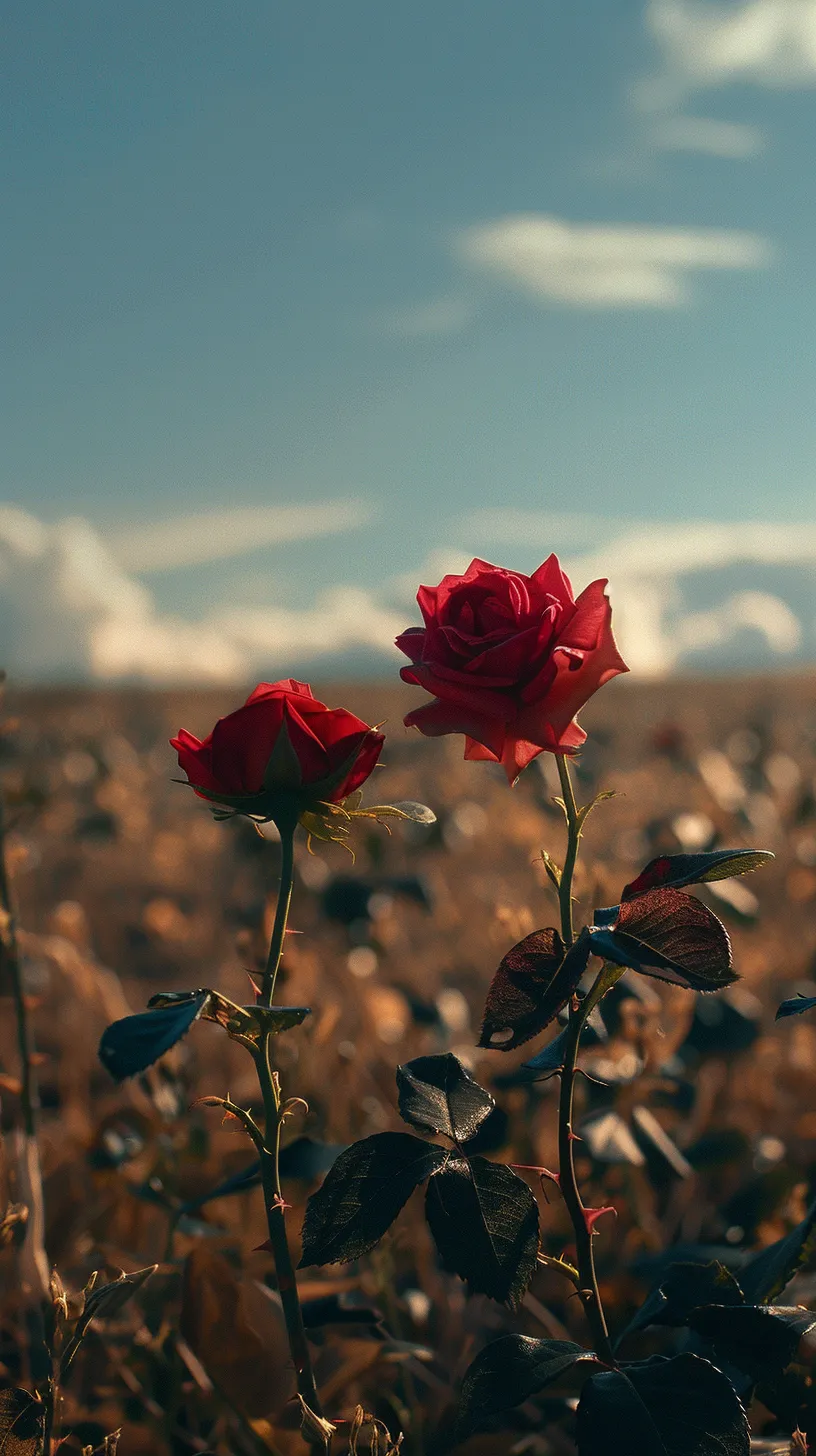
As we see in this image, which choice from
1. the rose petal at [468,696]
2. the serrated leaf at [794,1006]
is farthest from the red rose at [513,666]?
the serrated leaf at [794,1006]

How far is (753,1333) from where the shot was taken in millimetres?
786

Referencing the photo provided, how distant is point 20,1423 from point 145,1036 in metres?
0.35

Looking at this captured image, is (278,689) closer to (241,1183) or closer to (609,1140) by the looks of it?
(241,1183)

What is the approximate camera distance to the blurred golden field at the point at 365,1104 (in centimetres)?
120

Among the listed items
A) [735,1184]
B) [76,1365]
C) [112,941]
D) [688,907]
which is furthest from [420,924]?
[688,907]

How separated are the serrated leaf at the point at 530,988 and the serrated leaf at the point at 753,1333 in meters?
0.23

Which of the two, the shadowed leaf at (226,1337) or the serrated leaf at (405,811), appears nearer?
the serrated leaf at (405,811)

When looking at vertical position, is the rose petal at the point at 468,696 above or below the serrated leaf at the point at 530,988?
above

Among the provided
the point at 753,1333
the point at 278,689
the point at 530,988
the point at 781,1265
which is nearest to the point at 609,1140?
the point at 781,1265

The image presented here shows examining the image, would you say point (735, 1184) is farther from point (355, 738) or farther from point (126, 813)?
point (126, 813)

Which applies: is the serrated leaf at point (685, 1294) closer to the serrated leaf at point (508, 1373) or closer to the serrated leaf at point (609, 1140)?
the serrated leaf at point (508, 1373)

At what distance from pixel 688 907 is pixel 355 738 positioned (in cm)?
23

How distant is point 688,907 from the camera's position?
751 millimetres

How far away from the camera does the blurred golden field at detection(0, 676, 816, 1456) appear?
3.95 ft
